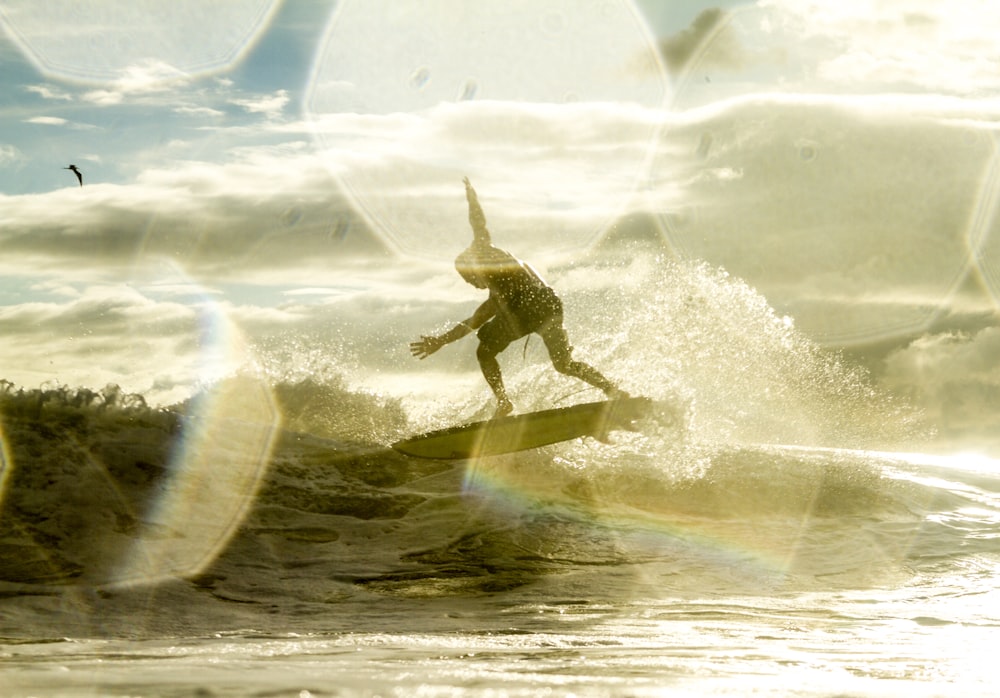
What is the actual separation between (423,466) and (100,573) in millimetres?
4711

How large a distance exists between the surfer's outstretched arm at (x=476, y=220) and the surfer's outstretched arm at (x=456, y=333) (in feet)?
2.46

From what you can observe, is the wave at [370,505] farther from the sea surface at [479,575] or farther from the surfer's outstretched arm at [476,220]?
the surfer's outstretched arm at [476,220]

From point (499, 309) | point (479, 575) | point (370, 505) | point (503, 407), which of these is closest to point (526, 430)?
point (503, 407)

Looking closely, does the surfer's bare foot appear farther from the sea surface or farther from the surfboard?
the sea surface

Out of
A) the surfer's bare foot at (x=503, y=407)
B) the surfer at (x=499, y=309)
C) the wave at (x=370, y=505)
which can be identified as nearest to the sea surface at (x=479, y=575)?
the wave at (x=370, y=505)

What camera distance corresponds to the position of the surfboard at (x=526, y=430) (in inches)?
479

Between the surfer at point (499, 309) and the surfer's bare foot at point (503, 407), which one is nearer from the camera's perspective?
the surfer at point (499, 309)

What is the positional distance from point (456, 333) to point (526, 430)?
5.85ft

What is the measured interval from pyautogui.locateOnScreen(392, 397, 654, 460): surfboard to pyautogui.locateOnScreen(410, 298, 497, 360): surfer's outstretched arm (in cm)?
130

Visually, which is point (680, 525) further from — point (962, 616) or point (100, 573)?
point (100, 573)

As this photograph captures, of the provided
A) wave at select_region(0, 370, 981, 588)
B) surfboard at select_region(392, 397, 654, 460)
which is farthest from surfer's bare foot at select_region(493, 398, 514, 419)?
wave at select_region(0, 370, 981, 588)

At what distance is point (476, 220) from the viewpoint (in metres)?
11.1

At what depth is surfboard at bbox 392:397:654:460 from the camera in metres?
12.2

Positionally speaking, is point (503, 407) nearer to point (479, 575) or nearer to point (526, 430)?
point (526, 430)
